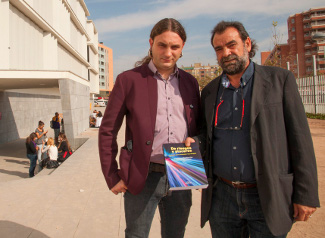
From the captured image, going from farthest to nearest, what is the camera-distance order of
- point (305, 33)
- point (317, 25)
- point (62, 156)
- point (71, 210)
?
1. point (305, 33)
2. point (317, 25)
3. point (62, 156)
4. point (71, 210)

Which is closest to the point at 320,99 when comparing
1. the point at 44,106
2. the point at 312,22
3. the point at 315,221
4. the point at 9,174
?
the point at 315,221

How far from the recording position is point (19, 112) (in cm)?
1898

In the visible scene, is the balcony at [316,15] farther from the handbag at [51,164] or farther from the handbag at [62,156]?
the handbag at [51,164]

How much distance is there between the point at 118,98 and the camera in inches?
80.4

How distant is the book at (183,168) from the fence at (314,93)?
19.7m

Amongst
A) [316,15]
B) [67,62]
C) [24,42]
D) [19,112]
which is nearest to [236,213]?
[24,42]

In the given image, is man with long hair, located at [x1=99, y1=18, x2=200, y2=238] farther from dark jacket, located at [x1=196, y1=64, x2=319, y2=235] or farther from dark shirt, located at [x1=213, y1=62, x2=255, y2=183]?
dark jacket, located at [x1=196, y1=64, x2=319, y2=235]

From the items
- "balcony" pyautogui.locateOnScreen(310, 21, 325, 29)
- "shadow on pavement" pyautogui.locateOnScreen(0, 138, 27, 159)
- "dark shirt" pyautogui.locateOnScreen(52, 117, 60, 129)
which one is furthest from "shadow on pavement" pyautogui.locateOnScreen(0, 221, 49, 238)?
"balcony" pyautogui.locateOnScreen(310, 21, 325, 29)

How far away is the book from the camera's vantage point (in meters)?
1.80

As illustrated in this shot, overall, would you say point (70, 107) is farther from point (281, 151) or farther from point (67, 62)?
point (67, 62)

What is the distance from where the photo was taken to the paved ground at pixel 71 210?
3.78 m

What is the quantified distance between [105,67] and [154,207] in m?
101

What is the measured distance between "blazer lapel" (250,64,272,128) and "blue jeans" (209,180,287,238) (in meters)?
0.53

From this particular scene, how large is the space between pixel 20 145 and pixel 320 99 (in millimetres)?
19735
